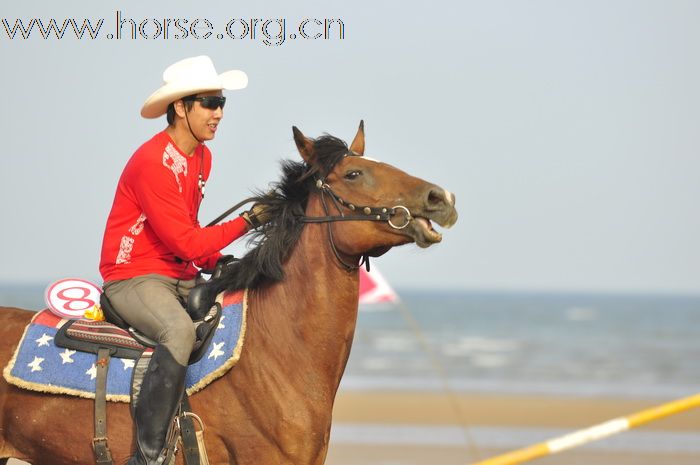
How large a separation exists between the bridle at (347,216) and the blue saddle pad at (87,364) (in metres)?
0.53

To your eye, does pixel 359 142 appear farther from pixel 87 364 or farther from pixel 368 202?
pixel 87 364

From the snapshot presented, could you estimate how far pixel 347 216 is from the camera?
15.8 ft

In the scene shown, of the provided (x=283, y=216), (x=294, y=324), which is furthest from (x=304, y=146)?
(x=294, y=324)

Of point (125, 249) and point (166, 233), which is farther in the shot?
point (125, 249)

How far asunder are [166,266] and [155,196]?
1.34 feet

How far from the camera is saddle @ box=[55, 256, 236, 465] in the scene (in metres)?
4.75

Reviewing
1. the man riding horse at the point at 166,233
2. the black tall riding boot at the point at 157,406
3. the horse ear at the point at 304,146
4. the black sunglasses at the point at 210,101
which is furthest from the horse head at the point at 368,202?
the black tall riding boot at the point at 157,406

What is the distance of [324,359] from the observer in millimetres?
4836

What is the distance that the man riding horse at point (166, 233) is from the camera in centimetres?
471

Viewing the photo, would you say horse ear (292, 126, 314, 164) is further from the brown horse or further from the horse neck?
the horse neck

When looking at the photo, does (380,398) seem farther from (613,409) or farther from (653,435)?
(653,435)

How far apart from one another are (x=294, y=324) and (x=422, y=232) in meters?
0.77

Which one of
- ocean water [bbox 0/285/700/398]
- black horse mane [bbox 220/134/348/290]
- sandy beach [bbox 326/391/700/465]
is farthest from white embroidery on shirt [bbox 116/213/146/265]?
sandy beach [bbox 326/391/700/465]

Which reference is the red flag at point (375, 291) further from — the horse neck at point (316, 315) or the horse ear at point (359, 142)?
the horse neck at point (316, 315)
